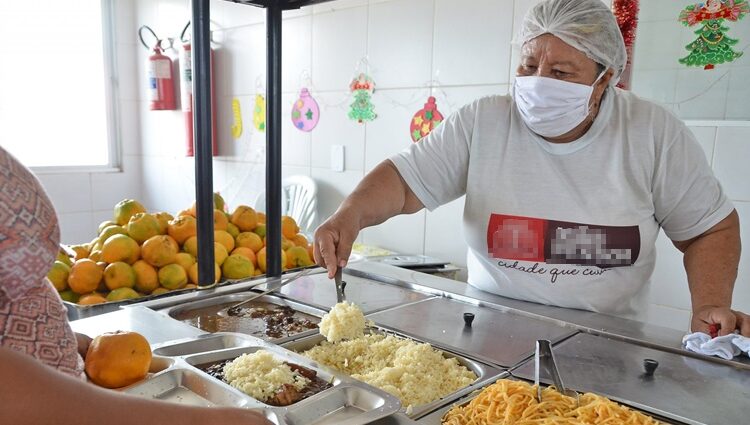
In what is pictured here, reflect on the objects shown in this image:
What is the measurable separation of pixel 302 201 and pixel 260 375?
8.80 feet

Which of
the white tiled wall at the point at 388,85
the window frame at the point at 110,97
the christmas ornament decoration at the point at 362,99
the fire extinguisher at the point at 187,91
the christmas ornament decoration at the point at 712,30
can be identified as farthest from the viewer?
the window frame at the point at 110,97

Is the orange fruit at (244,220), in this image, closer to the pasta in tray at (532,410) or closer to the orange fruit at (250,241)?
the orange fruit at (250,241)

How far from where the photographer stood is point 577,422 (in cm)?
88

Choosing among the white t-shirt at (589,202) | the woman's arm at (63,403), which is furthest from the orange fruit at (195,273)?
the woman's arm at (63,403)

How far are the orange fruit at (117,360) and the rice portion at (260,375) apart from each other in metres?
0.15

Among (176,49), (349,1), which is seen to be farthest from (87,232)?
(349,1)

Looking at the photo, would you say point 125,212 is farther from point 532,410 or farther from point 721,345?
point 721,345

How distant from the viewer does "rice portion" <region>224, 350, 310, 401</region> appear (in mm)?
916

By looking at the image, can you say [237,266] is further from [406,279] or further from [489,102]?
[489,102]

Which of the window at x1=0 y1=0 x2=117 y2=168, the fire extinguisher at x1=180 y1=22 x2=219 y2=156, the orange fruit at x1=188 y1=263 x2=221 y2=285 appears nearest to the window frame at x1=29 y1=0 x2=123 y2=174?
the window at x1=0 y1=0 x2=117 y2=168

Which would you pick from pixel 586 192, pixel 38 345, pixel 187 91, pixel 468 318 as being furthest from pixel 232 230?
pixel 187 91

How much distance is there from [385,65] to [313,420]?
101 inches

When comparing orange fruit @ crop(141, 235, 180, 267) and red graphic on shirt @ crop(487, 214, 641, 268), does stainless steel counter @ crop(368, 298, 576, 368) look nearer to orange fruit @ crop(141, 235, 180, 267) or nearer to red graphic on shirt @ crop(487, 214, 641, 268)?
red graphic on shirt @ crop(487, 214, 641, 268)

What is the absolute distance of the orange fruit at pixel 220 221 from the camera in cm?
190
